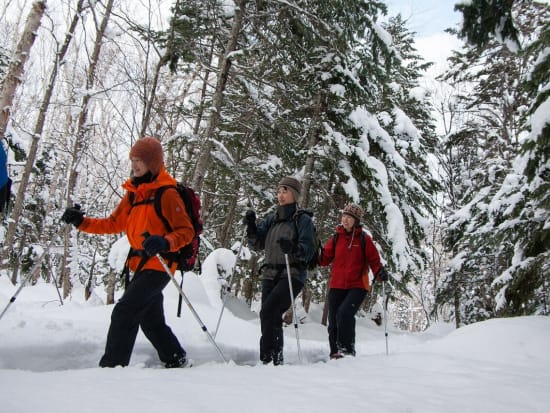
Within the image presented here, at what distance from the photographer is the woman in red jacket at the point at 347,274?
5812 millimetres

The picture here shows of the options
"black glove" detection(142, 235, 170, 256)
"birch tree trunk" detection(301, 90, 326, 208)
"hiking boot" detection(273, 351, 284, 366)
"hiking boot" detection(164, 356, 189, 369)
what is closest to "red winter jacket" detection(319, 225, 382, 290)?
"hiking boot" detection(273, 351, 284, 366)

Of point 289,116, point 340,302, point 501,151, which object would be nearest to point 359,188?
point 289,116

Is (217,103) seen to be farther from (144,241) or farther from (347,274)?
(144,241)

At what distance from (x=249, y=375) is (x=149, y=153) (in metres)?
2.06

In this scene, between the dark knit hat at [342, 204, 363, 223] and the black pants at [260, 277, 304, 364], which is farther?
the dark knit hat at [342, 204, 363, 223]

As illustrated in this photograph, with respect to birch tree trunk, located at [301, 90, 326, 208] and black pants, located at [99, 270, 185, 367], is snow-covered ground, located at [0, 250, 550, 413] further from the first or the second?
birch tree trunk, located at [301, 90, 326, 208]

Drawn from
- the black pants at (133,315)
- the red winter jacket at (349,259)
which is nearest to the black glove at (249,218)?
the red winter jacket at (349,259)

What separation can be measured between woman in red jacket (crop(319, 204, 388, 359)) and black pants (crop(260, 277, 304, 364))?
1.30 metres

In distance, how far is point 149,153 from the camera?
3.81 meters

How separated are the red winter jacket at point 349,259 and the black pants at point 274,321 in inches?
53.0

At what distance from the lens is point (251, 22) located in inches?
326

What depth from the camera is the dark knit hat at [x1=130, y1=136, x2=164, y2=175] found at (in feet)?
12.3

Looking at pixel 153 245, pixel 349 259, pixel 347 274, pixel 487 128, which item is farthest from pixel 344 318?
pixel 487 128

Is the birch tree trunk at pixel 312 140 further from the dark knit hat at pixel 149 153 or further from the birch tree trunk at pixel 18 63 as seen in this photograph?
the dark knit hat at pixel 149 153
